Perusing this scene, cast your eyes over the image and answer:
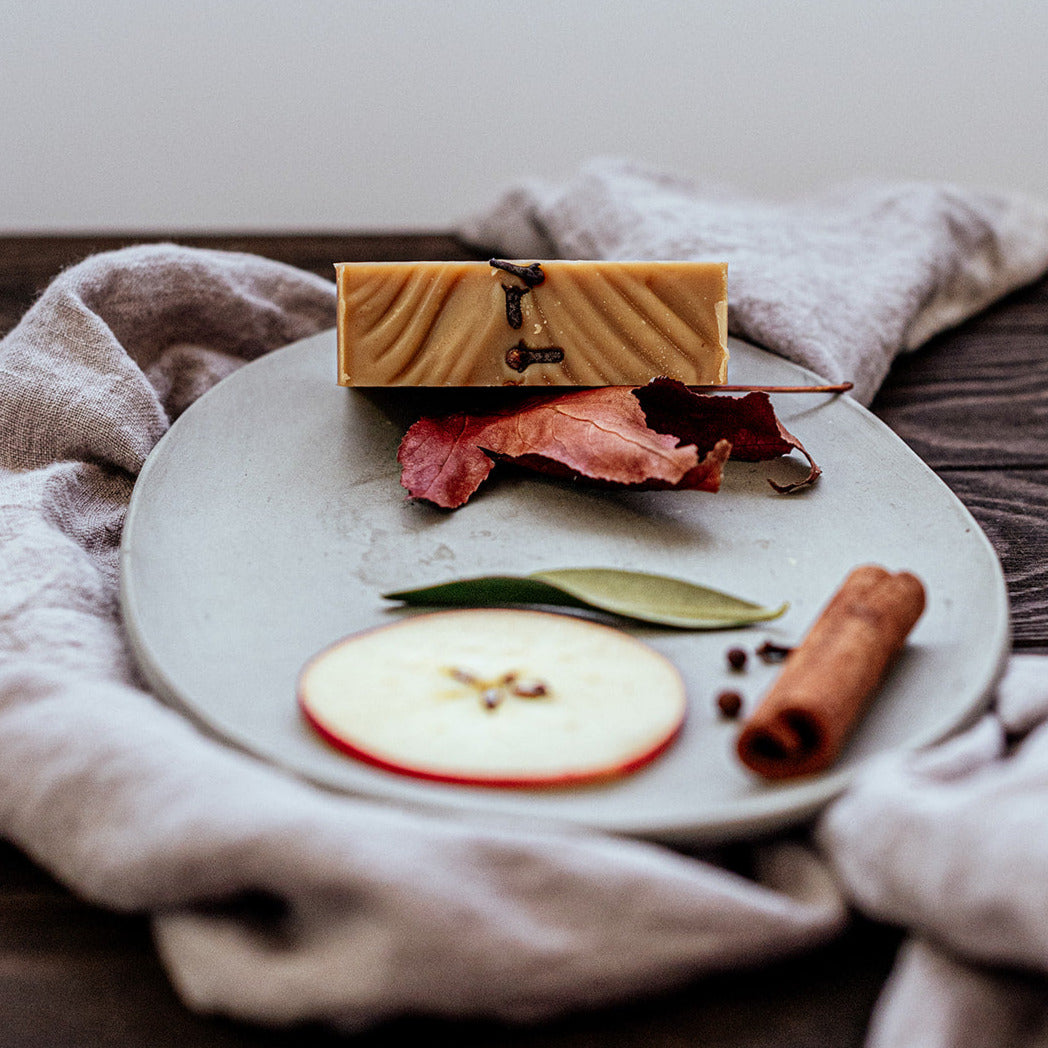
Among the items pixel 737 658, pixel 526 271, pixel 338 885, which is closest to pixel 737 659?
pixel 737 658

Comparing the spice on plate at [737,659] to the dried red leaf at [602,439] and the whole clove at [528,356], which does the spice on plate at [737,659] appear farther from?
the whole clove at [528,356]

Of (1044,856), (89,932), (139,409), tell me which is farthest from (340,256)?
(1044,856)

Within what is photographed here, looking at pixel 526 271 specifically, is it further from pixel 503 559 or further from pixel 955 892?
pixel 955 892

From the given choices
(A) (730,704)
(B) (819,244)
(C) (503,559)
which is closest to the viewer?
→ (A) (730,704)

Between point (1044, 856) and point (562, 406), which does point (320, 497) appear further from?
point (1044, 856)

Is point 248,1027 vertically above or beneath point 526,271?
beneath

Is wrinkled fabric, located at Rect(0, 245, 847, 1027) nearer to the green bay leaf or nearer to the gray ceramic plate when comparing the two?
the gray ceramic plate

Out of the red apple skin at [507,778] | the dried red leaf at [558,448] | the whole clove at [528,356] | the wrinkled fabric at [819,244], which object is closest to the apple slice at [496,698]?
the red apple skin at [507,778]
